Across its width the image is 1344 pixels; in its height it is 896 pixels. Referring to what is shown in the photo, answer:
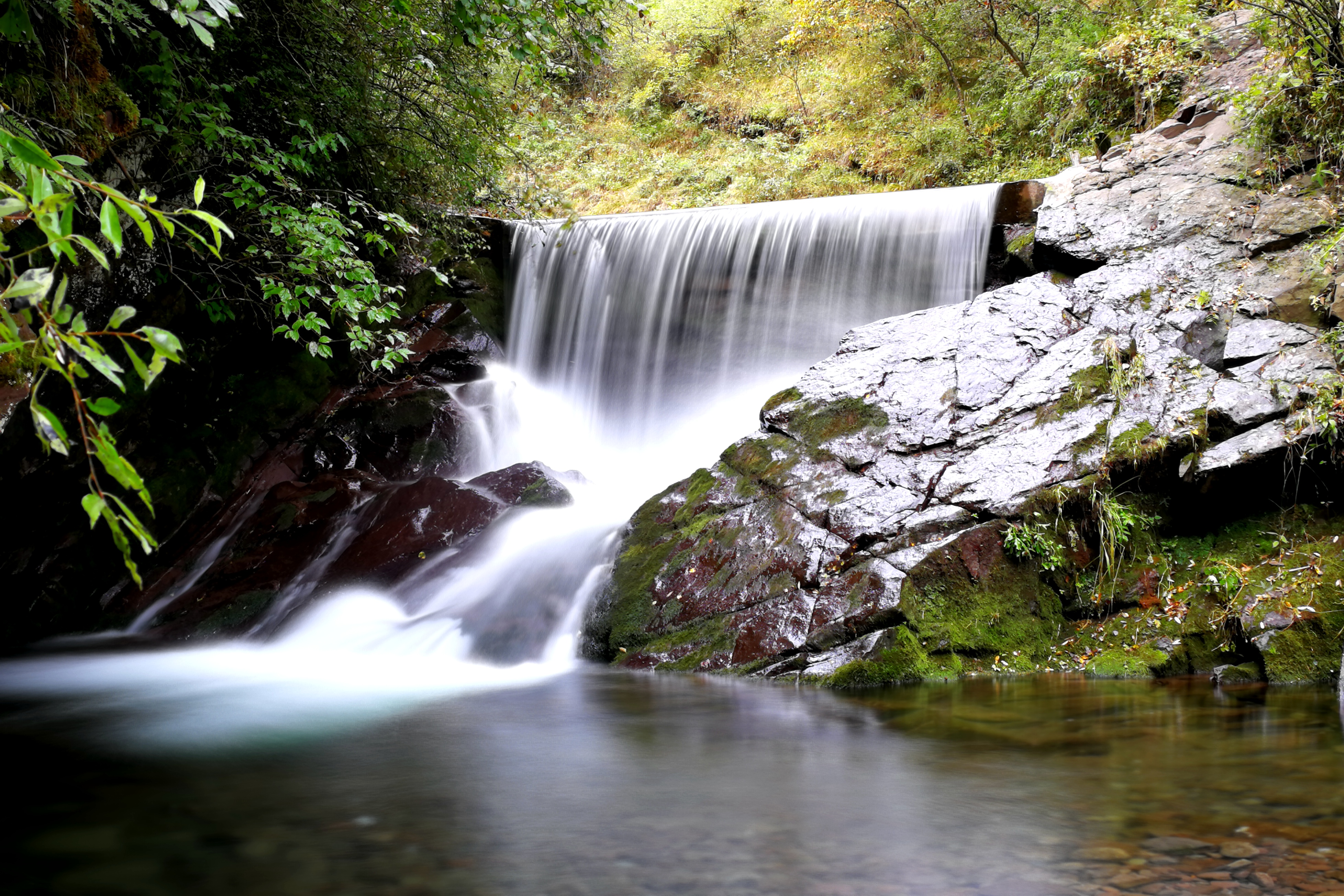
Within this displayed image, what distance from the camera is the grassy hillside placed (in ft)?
35.3

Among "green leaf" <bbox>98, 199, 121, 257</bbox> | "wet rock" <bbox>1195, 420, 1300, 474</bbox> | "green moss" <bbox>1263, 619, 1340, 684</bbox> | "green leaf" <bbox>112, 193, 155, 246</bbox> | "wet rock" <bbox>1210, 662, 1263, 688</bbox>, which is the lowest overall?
"wet rock" <bbox>1210, 662, 1263, 688</bbox>

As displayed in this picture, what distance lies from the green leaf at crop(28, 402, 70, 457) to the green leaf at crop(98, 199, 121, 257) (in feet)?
0.96

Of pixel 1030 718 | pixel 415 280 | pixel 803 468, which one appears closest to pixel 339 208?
pixel 415 280

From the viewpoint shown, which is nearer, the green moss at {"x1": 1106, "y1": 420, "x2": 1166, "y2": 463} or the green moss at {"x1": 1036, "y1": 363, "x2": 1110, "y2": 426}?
the green moss at {"x1": 1106, "y1": 420, "x2": 1166, "y2": 463}

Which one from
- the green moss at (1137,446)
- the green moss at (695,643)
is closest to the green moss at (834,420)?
the green moss at (1137,446)

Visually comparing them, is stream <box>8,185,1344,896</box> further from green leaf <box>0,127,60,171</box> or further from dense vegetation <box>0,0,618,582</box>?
green leaf <box>0,127,60,171</box>

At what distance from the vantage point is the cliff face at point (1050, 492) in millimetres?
5164

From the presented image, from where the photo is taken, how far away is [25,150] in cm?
148

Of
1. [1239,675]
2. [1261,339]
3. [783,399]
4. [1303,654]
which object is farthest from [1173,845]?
[783,399]

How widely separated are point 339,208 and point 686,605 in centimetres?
516

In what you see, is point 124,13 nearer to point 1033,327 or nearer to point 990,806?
point 990,806

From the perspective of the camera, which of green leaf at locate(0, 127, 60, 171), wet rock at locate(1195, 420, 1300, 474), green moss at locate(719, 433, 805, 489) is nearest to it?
green leaf at locate(0, 127, 60, 171)

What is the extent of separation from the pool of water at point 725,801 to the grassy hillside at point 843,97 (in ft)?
16.1

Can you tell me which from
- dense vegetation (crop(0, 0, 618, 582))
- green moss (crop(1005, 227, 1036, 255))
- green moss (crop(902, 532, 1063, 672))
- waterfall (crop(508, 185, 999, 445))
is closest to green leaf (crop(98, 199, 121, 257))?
dense vegetation (crop(0, 0, 618, 582))
